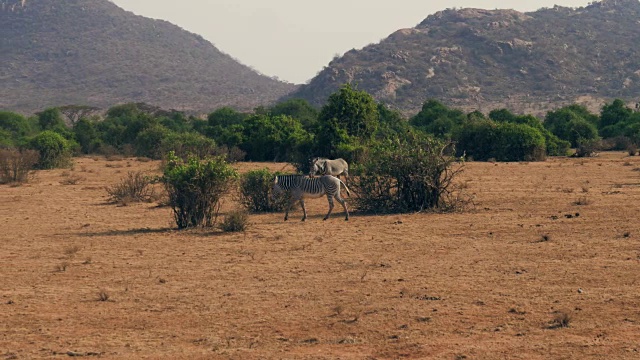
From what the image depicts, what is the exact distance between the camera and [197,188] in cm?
1895

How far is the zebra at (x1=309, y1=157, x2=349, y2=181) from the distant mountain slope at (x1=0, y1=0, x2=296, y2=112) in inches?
3937

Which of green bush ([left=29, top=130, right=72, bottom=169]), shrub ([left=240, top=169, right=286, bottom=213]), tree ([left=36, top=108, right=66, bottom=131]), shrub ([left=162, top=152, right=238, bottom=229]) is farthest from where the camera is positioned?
tree ([left=36, top=108, right=66, bottom=131])

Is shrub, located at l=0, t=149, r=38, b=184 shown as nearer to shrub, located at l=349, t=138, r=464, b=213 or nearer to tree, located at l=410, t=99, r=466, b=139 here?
shrub, located at l=349, t=138, r=464, b=213

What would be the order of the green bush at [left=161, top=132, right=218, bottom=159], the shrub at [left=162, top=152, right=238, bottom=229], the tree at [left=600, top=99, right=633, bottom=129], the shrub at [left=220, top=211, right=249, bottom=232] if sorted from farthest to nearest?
the tree at [left=600, top=99, right=633, bottom=129] < the green bush at [left=161, top=132, right=218, bottom=159] < the shrub at [left=162, top=152, right=238, bottom=229] < the shrub at [left=220, top=211, right=249, bottom=232]

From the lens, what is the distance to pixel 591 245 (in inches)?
605

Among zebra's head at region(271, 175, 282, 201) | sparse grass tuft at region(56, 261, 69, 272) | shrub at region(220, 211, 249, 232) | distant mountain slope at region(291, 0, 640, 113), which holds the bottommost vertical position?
sparse grass tuft at region(56, 261, 69, 272)

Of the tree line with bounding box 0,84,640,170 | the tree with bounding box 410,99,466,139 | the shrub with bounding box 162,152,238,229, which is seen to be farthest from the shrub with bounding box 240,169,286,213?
the tree with bounding box 410,99,466,139

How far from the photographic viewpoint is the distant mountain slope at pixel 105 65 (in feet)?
453

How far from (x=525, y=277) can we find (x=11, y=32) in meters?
167

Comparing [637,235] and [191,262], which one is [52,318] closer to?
[191,262]

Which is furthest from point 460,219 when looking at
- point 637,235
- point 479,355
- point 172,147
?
point 172,147

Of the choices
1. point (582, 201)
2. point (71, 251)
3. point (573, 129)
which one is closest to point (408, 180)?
point (582, 201)

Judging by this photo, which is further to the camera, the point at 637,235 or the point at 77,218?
the point at 77,218

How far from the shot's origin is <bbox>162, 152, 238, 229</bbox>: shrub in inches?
751
